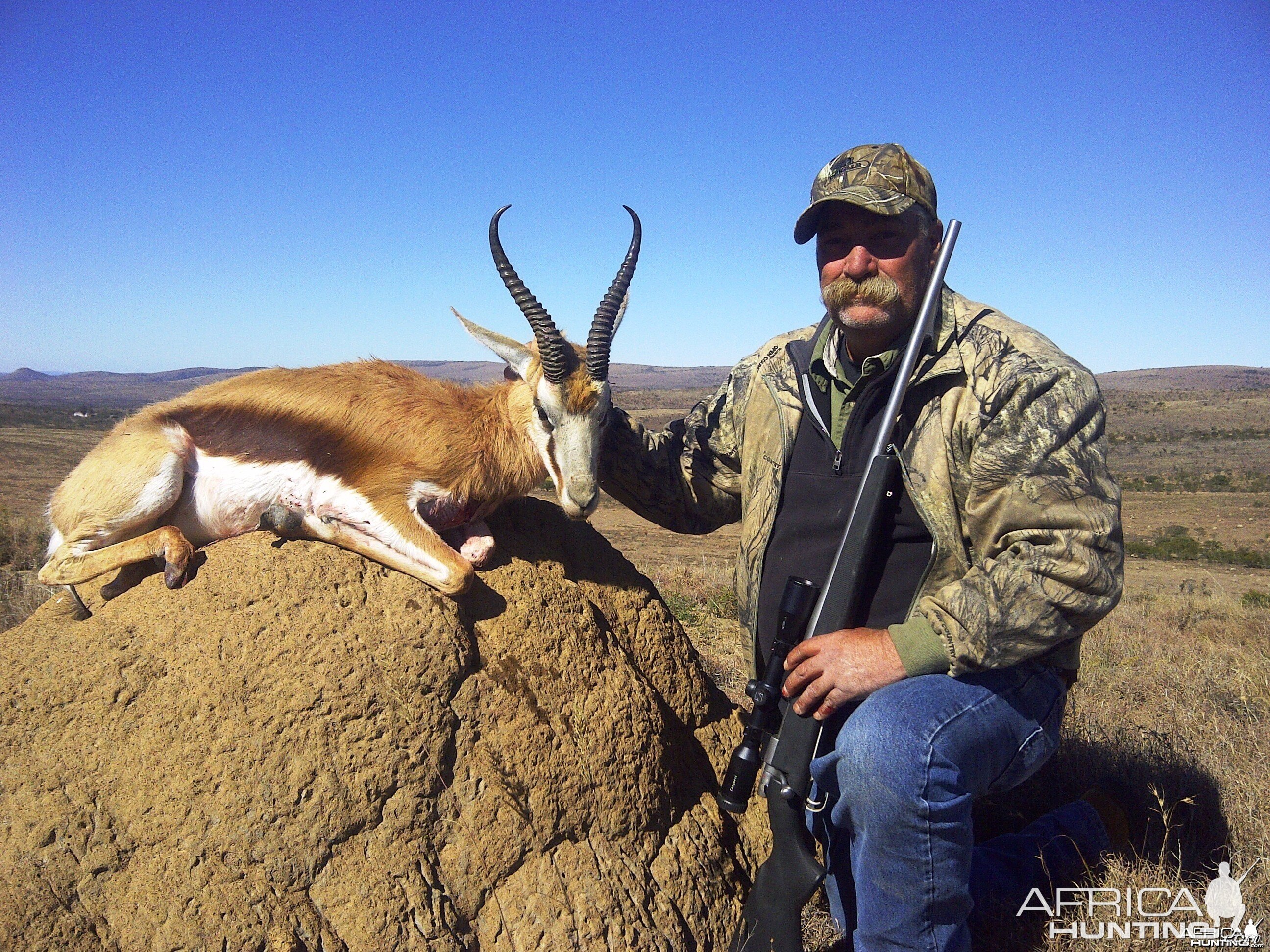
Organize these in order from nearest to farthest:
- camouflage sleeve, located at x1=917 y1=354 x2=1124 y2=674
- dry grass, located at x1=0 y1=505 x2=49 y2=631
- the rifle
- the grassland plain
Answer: camouflage sleeve, located at x1=917 y1=354 x2=1124 y2=674
the rifle
the grassland plain
dry grass, located at x1=0 y1=505 x2=49 y2=631

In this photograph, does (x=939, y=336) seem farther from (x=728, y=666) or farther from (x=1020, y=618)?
(x=728, y=666)

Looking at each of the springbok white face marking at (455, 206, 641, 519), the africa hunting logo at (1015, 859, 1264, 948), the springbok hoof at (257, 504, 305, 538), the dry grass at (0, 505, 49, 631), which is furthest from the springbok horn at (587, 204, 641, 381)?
the dry grass at (0, 505, 49, 631)

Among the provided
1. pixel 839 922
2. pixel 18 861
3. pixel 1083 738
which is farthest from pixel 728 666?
pixel 18 861

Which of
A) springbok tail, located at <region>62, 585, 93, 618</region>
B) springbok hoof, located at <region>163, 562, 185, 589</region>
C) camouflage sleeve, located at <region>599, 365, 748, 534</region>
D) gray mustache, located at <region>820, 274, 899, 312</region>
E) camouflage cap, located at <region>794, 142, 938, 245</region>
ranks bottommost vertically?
springbok tail, located at <region>62, 585, 93, 618</region>

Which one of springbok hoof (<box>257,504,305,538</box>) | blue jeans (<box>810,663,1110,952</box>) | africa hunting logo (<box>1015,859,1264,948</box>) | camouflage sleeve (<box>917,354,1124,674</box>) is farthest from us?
springbok hoof (<box>257,504,305,538</box>)

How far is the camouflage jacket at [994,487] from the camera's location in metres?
3.27

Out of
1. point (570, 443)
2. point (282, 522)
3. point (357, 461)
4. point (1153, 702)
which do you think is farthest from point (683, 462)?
point (1153, 702)

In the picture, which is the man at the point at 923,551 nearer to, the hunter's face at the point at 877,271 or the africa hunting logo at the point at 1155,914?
the hunter's face at the point at 877,271

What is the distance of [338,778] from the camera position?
326 cm

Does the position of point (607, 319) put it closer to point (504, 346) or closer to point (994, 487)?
point (504, 346)

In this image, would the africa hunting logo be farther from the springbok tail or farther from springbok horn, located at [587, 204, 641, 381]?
the springbok tail

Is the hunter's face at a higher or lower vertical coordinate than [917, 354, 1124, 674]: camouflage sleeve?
higher

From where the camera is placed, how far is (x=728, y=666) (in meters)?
7.38

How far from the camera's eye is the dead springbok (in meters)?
4.05
